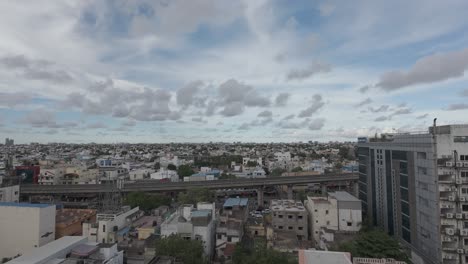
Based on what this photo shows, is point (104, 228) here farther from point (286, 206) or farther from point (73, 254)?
point (286, 206)

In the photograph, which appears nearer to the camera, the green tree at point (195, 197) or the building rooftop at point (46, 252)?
the building rooftop at point (46, 252)

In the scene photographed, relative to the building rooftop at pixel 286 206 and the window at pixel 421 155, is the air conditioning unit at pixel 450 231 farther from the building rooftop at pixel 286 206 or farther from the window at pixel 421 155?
the building rooftop at pixel 286 206

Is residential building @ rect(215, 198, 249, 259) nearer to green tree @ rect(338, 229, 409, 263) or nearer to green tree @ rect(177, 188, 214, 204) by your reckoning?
green tree @ rect(338, 229, 409, 263)

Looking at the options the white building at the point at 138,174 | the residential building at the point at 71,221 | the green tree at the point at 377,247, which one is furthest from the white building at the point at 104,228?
the white building at the point at 138,174

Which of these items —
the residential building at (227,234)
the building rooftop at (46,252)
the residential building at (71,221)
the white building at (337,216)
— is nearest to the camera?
the building rooftop at (46,252)

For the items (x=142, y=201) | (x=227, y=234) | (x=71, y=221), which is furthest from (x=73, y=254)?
(x=142, y=201)

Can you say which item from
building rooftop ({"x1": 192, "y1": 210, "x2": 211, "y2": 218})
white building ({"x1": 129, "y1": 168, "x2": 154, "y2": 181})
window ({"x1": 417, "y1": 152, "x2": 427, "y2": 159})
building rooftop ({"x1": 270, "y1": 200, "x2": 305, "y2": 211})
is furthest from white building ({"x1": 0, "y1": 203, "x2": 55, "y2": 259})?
white building ({"x1": 129, "y1": 168, "x2": 154, "y2": 181})
